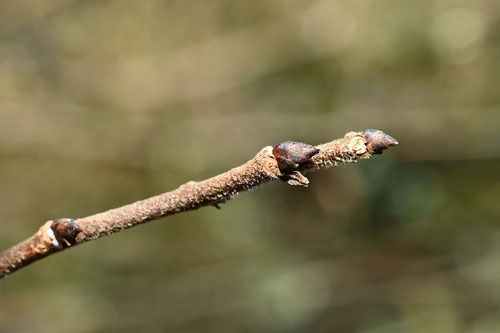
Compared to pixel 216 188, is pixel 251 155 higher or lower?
higher

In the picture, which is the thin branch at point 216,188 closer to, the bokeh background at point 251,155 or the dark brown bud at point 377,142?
the dark brown bud at point 377,142

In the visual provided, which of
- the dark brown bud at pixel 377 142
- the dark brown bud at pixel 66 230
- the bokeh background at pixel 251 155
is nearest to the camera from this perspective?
the dark brown bud at pixel 377 142

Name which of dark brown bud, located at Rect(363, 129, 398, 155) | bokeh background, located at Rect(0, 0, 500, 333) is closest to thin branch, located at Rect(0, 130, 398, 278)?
dark brown bud, located at Rect(363, 129, 398, 155)

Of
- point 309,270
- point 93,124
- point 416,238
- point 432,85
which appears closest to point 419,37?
point 432,85

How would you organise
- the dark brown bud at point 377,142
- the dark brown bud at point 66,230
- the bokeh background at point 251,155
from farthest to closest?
the bokeh background at point 251,155
the dark brown bud at point 66,230
the dark brown bud at point 377,142

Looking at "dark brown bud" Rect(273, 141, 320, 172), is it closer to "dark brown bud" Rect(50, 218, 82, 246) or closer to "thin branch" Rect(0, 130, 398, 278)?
"thin branch" Rect(0, 130, 398, 278)

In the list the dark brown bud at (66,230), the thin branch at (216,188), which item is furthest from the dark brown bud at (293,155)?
the dark brown bud at (66,230)

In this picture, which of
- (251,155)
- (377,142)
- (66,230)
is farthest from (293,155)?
(251,155)

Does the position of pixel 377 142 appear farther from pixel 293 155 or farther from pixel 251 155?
pixel 251 155
